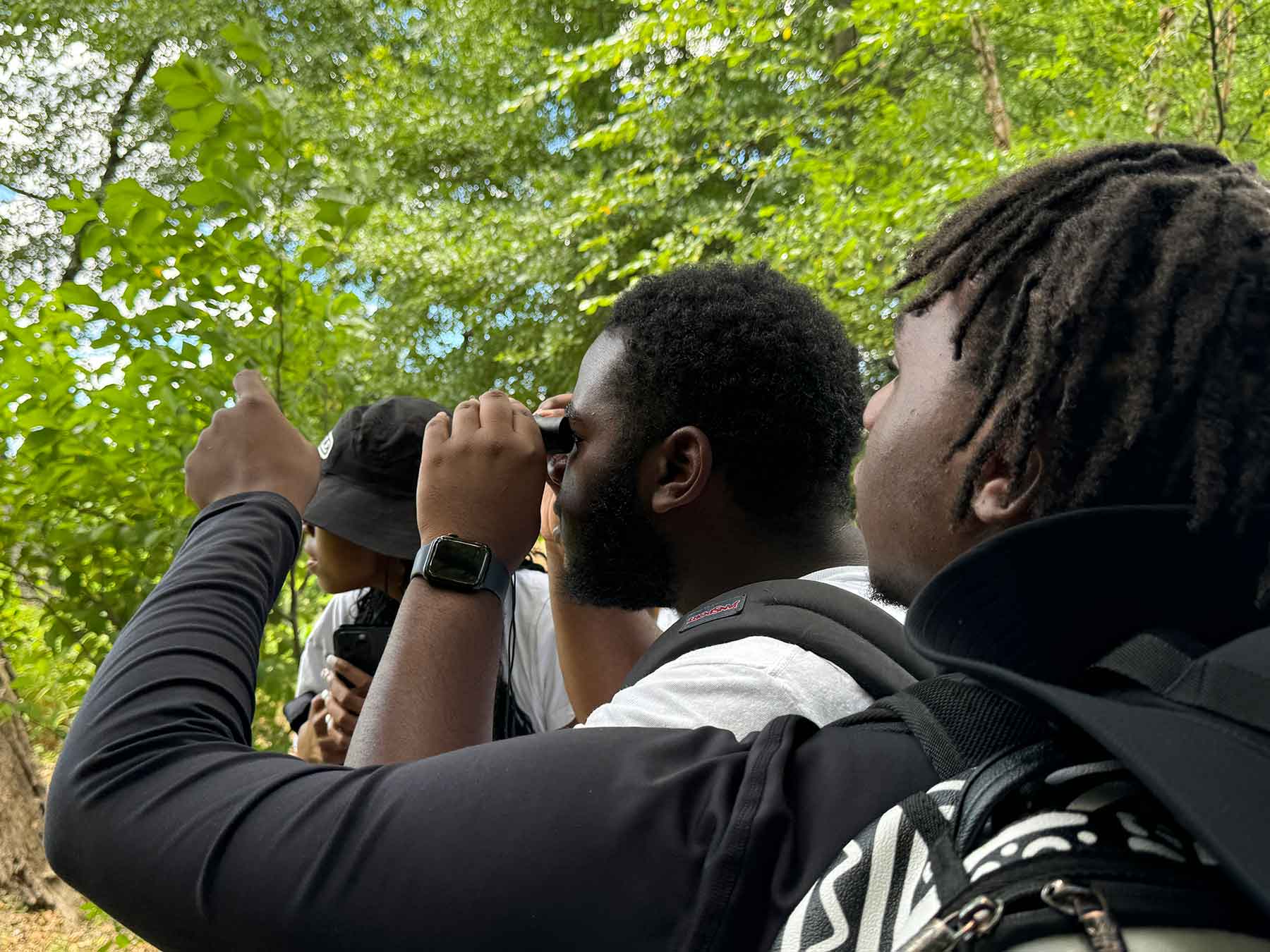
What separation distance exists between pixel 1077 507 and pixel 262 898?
Result: 76cm

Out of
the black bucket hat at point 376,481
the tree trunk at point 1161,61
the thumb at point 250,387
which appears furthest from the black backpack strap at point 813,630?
the tree trunk at point 1161,61

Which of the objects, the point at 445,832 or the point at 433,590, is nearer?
the point at 445,832

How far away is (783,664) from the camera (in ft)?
3.63

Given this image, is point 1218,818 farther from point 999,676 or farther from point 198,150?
point 198,150

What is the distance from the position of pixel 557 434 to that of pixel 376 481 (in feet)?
4.10

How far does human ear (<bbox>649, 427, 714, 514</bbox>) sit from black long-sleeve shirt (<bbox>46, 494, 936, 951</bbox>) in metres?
0.81

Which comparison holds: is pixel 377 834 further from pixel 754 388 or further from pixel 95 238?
pixel 95 238

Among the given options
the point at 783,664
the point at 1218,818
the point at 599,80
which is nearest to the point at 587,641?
the point at 783,664

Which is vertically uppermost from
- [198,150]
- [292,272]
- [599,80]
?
[599,80]

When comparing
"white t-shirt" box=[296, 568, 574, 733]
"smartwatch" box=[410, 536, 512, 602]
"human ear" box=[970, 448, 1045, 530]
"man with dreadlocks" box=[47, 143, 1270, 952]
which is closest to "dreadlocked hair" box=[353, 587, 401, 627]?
"white t-shirt" box=[296, 568, 574, 733]

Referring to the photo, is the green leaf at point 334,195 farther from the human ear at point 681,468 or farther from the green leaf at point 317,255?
the human ear at point 681,468

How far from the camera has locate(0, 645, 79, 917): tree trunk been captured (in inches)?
198

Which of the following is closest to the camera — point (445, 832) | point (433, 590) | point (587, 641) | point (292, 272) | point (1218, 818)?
point (1218, 818)

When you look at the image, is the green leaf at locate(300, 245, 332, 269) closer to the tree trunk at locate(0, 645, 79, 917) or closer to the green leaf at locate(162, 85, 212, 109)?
the green leaf at locate(162, 85, 212, 109)
